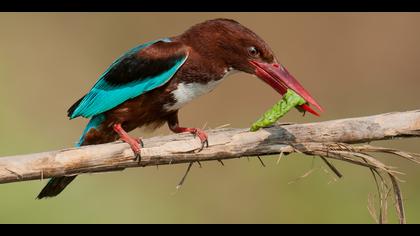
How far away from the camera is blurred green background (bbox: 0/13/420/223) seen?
6246 millimetres

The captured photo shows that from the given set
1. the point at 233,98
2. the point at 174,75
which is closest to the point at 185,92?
the point at 174,75

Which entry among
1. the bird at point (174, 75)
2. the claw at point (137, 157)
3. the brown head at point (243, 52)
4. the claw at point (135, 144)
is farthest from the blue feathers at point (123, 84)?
the claw at point (137, 157)

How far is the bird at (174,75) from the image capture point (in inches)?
177

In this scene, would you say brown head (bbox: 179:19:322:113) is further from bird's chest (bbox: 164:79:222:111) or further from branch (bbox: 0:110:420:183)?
branch (bbox: 0:110:420:183)

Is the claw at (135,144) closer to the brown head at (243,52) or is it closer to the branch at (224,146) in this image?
the branch at (224,146)

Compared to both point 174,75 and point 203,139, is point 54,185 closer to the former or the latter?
point 174,75

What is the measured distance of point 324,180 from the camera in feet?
20.9

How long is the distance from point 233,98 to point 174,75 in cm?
327

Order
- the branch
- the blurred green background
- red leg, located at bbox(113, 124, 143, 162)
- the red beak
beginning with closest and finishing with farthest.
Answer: the branch → red leg, located at bbox(113, 124, 143, 162) → the red beak → the blurred green background

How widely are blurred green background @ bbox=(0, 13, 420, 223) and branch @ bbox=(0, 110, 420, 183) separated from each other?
6.38 feet

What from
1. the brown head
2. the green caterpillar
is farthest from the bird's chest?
the green caterpillar

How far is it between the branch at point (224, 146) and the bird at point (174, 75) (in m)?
0.41

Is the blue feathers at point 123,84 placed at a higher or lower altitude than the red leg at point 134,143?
higher
